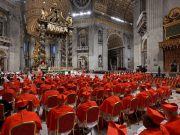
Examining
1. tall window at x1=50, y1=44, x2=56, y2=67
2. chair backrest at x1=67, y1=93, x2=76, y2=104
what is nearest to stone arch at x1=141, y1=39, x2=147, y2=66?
tall window at x1=50, y1=44, x2=56, y2=67

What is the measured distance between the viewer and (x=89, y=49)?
124ft

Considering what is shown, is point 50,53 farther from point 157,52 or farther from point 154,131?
point 154,131

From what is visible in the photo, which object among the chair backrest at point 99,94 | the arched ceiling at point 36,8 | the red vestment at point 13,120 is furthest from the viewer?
the arched ceiling at point 36,8

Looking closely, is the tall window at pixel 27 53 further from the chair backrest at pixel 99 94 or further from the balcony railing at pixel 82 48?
the chair backrest at pixel 99 94

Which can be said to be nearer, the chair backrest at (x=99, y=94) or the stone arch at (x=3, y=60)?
the chair backrest at (x=99, y=94)

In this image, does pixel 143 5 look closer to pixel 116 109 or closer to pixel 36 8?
pixel 36 8

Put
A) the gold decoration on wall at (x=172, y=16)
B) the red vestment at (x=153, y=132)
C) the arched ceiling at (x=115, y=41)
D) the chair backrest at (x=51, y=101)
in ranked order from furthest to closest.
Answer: the arched ceiling at (x=115, y=41) → the gold decoration on wall at (x=172, y=16) → the chair backrest at (x=51, y=101) → the red vestment at (x=153, y=132)

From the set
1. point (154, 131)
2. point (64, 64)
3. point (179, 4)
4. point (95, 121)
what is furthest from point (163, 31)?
point (154, 131)

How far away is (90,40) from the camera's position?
37938 mm

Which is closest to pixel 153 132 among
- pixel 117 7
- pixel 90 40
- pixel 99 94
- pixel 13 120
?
pixel 13 120

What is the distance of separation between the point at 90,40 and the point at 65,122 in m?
34.4

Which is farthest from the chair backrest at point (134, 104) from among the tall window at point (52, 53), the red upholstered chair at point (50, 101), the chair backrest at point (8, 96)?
the tall window at point (52, 53)

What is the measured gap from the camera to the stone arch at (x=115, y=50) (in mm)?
45438

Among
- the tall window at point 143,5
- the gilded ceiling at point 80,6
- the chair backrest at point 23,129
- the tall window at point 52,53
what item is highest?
the gilded ceiling at point 80,6
